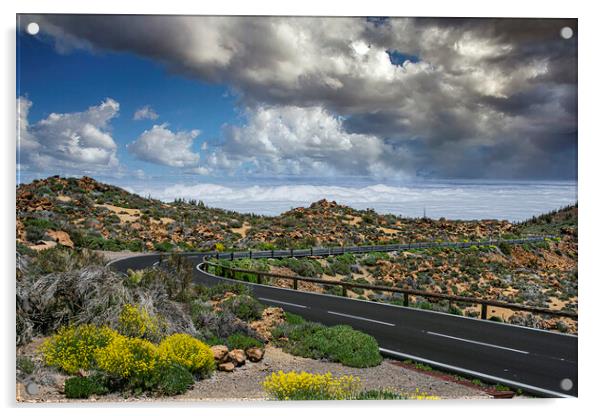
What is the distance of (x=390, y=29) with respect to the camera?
413 inches

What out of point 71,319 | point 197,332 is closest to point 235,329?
point 197,332

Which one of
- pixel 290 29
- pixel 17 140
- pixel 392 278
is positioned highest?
pixel 290 29

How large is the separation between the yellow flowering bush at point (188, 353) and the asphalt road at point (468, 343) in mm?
3523

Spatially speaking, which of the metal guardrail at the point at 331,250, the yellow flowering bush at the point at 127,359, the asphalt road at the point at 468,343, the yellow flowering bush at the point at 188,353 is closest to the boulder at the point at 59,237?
the asphalt road at the point at 468,343

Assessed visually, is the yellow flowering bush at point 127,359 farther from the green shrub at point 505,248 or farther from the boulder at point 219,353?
the green shrub at point 505,248

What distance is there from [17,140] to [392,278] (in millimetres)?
21493

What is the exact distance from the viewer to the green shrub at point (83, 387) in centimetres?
896

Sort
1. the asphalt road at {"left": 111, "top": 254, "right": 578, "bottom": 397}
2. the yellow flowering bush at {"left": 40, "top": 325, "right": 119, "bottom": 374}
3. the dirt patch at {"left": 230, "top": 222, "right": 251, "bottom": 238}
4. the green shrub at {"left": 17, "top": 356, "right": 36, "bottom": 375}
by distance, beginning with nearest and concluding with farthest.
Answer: the yellow flowering bush at {"left": 40, "top": 325, "right": 119, "bottom": 374}
the green shrub at {"left": 17, "top": 356, "right": 36, "bottom": 375}
the asphalt road at {"left": 111, "top": 254, "right": 578, "bottom": 397}
the dirt patch at {"left": 230, "top": 222, "right": 251, "bottom": 238}

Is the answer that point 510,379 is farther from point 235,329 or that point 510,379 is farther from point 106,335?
point 106,335

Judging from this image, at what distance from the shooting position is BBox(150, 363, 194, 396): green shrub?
9.20 meters

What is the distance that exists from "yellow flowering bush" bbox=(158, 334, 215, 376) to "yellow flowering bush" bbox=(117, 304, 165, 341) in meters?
0.67

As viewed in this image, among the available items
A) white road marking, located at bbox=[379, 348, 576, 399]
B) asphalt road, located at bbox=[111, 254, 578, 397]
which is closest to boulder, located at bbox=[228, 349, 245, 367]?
asphalt road, located at bbox=[111, 254, 578, 397]

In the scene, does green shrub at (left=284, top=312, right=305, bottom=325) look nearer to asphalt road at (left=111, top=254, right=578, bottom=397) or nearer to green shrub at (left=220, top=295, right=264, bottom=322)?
green shrub at (left=220, top=295, right=264, bottom=322)

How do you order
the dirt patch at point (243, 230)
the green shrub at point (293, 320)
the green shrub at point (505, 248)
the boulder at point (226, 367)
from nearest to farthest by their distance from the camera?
the boulder at point (226, 367), the green shrub at point (293, 320), the green shrub at point (505, 248), the dirt patch at point (243, 230)
